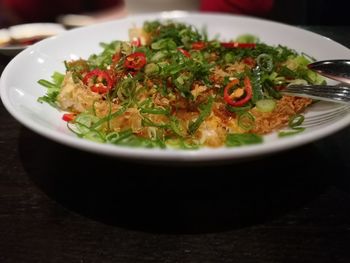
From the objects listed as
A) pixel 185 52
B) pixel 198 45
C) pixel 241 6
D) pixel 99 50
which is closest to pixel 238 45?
pixel 198 45

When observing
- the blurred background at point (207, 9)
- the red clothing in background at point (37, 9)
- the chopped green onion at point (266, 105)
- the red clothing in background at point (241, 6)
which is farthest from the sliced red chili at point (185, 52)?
the red clothing in background at point (37, 9)

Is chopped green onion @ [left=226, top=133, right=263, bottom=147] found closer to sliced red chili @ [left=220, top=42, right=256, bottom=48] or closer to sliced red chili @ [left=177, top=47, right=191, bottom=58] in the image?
sliced red chili @ [left=177, top=47, right=191, bottom=58]

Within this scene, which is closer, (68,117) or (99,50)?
(68,117)

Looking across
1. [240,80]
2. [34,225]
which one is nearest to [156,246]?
[34,225]

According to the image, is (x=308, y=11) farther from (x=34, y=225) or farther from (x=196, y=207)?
(x=34, y=225)

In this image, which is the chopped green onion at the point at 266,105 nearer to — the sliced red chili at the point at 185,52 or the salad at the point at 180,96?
the salad at the point at 180,96

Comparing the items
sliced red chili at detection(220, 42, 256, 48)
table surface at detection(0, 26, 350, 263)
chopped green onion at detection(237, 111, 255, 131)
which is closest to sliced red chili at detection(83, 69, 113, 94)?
table surface at detection(0, 26, 350, 263)

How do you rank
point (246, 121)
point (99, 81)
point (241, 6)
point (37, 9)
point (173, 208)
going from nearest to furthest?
point (173, 208) → point (246, 121) → point (99, 81) → point (241, 6) → point (37, 9)

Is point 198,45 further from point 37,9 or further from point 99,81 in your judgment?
point 37,9
